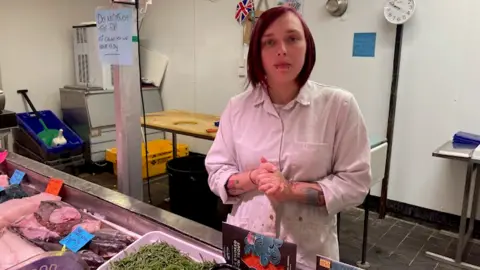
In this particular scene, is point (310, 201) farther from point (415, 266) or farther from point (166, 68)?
point (166, 68)

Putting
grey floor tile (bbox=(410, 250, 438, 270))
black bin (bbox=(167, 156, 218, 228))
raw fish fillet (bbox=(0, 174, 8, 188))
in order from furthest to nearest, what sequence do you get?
black bin (bbox=(167, 156, 218, 228))
grey floor tile (bbox=(410, 250, 438, 270))
raw fish fillet (bbox=(0, 174, 8, 188))

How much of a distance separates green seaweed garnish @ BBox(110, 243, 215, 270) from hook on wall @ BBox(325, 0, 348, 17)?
2859 mm

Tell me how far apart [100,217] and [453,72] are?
2779mm

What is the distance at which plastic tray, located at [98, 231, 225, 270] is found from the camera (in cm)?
105

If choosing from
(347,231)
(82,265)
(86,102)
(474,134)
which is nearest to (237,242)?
(82,265)

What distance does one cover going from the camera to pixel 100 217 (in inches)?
55.3

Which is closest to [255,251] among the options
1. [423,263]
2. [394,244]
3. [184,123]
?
[423,263]

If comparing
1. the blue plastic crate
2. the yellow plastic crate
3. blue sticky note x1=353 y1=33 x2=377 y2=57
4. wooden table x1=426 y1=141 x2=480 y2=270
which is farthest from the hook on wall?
the blue plastic crate

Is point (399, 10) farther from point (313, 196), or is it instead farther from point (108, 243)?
point (108, 243)

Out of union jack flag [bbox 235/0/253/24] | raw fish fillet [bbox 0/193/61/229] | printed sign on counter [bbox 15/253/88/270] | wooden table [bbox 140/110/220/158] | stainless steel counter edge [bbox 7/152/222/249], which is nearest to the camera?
printed sign on counter [bbox 15/253/88/270]

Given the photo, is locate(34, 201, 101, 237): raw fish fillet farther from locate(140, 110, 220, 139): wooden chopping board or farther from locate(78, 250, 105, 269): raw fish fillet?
locate(140, 110, 220, 139): wooden chopping board

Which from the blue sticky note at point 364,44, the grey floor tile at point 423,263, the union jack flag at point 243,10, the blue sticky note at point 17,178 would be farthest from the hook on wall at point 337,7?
the blue sticky note at point 17,178

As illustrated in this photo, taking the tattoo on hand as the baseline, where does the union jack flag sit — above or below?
above

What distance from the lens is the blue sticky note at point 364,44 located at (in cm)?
326
